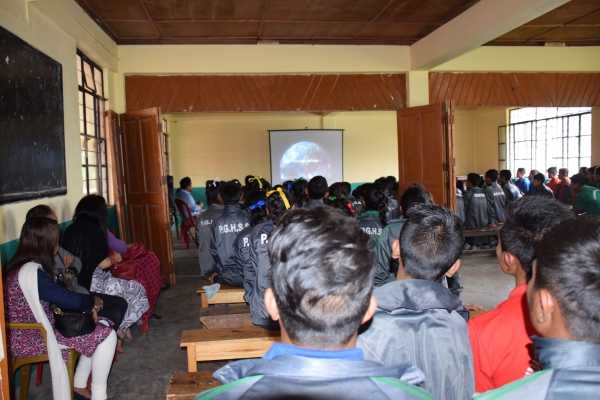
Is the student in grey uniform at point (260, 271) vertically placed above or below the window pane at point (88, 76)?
below

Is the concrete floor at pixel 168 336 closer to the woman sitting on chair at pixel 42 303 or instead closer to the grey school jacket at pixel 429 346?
the woman sitting on chair at pixel 42 303

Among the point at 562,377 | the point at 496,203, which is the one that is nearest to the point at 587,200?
the point at 496,203

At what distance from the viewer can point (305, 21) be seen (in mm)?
5473

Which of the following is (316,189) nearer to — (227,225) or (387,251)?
(227,225)

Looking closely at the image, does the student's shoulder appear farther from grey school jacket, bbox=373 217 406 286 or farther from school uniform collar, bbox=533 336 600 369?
grey school jacket, bbox=373 217 406 286

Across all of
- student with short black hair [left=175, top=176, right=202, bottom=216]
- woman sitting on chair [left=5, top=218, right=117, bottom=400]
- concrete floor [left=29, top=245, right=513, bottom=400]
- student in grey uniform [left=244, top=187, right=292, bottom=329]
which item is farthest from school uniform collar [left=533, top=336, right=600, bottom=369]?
student with short black hair [left=175, top=176, right=202, bottom=216]

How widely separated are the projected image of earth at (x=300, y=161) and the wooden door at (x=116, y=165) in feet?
21.8

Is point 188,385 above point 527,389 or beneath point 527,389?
beneath

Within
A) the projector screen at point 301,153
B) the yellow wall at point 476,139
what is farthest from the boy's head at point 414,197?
the yellow wall at point 476,139

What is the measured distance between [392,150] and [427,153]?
7033 millimetres

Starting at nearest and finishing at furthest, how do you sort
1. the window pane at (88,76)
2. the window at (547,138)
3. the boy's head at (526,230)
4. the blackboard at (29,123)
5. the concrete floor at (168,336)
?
the boy's head at (526,230), the concrete floor at (168,336), the blackboard at (29,123), the window pane at (88,76), the window at (547,138)

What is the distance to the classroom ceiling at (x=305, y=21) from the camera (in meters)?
4.90

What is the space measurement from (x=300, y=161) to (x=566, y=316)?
1152 centimetres

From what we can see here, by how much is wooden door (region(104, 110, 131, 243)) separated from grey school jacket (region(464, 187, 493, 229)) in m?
4.35
